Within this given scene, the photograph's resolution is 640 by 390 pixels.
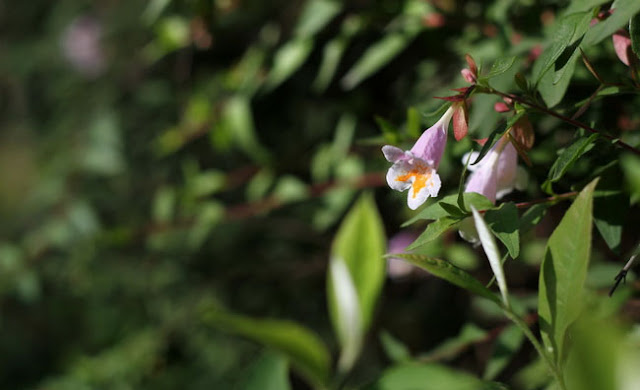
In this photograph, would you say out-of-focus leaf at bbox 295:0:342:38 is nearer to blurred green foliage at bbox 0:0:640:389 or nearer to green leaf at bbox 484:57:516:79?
blurred green foliage at bbox 0:0:640:389

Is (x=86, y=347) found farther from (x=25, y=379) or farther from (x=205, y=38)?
(x=205, y=38)

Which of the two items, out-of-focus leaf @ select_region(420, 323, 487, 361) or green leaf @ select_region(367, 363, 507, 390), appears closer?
green leaf @ select_region(367, 363, 507, 390)

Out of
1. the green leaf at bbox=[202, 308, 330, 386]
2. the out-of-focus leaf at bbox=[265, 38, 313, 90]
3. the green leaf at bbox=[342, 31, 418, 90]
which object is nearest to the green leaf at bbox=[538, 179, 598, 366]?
the green leaf at bbox=[202, 308, 330, 386]

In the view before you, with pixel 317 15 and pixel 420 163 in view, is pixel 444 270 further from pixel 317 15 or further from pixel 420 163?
pixel 317 15

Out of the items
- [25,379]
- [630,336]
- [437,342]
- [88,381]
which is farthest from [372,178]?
[25,379]

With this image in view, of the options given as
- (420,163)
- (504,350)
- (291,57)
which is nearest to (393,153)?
(420,163)

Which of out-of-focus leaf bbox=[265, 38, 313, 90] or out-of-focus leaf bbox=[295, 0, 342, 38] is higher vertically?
out-of-focus leaf bbox=[295, 0, 342, 38]
